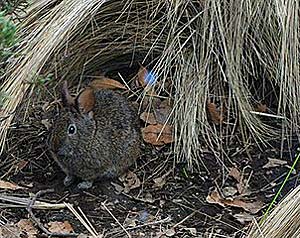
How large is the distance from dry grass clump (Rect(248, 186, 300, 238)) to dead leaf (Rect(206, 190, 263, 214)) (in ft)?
2.06

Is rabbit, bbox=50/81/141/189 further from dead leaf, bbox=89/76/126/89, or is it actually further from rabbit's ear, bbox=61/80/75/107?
dead leaf, bbox=89/76/126/89

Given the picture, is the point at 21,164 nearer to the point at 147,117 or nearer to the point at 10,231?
the point at 10,231

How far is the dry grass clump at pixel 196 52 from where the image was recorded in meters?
4.17

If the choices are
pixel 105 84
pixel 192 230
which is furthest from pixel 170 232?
pixel 105 84

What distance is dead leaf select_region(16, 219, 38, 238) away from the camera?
3.73 m

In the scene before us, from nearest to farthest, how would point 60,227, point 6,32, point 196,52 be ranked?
point 6,32 → point 60,227 → point 196,52

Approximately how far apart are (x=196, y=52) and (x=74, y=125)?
2.69ft

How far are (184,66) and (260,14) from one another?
497 millimetres

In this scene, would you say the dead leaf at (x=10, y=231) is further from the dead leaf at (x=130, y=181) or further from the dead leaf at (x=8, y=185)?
the dead leaf at (x=130, y=181)

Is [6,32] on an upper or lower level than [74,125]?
upper

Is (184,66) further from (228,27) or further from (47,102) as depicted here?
(47,102)

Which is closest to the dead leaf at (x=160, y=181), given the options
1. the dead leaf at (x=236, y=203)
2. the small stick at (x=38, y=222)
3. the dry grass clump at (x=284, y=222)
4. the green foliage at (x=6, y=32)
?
the dead leaf at (x=236, y=203)

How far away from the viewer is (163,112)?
4.49 m

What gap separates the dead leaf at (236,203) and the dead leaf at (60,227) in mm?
724
